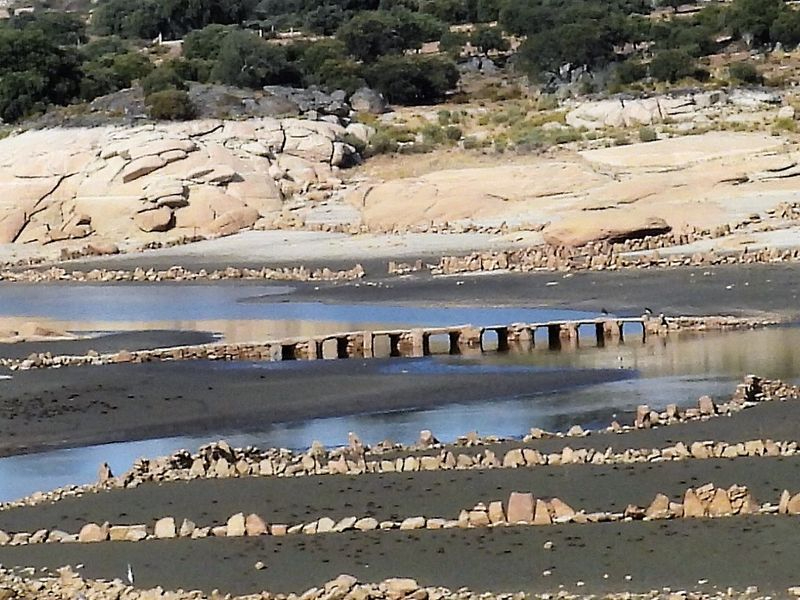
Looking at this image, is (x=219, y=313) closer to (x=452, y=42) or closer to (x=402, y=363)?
(x=402, y=363)

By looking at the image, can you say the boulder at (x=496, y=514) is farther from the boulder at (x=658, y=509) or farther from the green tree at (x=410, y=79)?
the green tree at (x=410, y=79)

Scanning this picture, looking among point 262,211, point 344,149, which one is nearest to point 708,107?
point 344,149

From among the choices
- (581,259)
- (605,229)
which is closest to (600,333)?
(581,259)

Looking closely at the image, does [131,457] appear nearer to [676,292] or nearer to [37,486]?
[37,486]

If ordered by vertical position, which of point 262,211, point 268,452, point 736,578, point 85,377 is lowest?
point 262,211

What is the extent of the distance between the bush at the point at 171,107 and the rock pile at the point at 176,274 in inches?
412

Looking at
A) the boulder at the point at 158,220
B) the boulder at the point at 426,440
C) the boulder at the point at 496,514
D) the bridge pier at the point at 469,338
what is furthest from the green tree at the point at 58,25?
the boulder at the point at 496,514

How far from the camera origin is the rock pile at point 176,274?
45.2 meters

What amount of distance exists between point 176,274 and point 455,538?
116 ft

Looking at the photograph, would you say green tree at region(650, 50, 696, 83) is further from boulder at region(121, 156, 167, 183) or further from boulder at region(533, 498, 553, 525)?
boulder at region(533, 498, 553, 525)

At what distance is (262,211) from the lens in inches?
2167

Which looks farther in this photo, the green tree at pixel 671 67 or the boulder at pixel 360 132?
the green tree at pixel 671 67

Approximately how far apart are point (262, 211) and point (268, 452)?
36.7 m

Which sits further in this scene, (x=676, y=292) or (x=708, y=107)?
(x=708, y=107)
